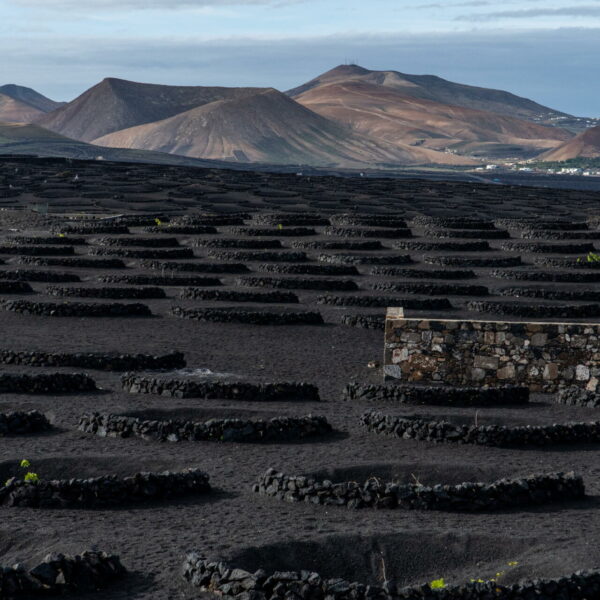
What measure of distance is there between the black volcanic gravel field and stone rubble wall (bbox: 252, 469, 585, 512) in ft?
0.70

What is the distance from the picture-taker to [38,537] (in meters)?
18.1

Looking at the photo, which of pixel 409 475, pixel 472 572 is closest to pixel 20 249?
pixel 409 475

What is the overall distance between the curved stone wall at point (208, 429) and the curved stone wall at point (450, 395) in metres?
4.69

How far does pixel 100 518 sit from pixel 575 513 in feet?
26.0

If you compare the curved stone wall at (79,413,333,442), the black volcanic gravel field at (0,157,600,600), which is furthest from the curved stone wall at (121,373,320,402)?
the curved stone wall at (79,413,333,442)

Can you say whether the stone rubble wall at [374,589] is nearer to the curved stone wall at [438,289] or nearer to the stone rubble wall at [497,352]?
the stone rubble wall at [497,352]

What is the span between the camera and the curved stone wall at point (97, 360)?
34.1 metres

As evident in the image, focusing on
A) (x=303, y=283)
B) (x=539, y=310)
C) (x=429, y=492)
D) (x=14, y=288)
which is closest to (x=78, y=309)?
(x=14, y=288)

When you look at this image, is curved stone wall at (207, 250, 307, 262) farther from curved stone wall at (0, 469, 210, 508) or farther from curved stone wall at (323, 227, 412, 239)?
curved stone wall at (0, 469, 210, 508)

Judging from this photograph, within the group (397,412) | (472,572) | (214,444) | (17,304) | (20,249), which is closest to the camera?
(472,572)

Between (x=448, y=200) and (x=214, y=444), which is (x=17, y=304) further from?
(x=448, y=200)

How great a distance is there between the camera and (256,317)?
4338 centimetres

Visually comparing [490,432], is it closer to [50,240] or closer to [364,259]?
[364,259]

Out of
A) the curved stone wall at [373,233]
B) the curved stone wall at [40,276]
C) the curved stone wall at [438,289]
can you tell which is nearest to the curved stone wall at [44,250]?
the curved stone wall at [40,276]
